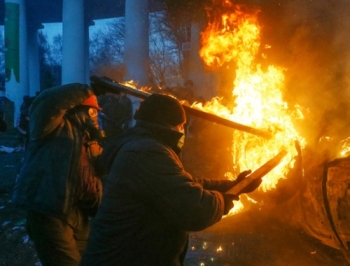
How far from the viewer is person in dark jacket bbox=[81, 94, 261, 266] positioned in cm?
196

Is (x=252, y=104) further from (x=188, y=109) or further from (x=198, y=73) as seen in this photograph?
(x=198, y=73)

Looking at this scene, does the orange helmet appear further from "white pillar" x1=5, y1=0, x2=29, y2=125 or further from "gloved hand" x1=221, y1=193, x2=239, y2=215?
"white pillar" x1=5, y1=0, x2=29, y2=125

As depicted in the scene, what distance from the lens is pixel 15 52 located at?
1722 cm

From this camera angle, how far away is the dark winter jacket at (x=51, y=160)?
9.23 feet

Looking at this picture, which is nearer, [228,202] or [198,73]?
[228,202]

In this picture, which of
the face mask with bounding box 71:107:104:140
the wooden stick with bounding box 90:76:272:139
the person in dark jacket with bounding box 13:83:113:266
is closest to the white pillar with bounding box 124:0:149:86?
the wooden stick with bounding box 90:76:272:139

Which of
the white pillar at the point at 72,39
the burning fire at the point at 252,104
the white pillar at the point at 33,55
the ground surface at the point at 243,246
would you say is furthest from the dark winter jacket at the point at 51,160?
the white pillar at the point at 33,55

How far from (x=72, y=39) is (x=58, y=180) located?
43.3 ft

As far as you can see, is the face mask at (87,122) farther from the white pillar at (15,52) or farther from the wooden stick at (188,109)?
the white pillar at (15,52)

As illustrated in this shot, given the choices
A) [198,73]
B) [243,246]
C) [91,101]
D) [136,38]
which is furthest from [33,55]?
[91,101]

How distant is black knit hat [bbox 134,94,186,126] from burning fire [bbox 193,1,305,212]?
1.68 metres

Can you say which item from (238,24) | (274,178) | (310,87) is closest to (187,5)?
(238,24)

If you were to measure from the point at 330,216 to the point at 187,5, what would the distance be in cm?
910

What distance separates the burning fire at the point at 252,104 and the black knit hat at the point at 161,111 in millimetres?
1678
